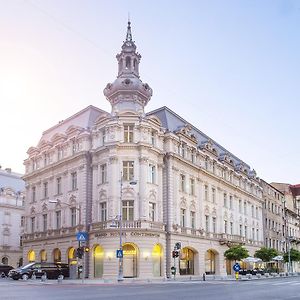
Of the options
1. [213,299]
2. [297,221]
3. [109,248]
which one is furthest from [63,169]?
[297,221]

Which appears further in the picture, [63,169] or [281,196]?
[281,196]

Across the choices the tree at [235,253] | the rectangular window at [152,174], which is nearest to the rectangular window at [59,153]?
the rectangular window at [152,174]

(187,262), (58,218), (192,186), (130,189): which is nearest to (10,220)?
(58,218)

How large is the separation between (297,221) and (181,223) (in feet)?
201

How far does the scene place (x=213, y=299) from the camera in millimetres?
20203

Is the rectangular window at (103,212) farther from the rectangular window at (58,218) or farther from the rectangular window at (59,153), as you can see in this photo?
the rectangular window at (59,153)

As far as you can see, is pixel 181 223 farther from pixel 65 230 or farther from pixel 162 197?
pixel 65 230

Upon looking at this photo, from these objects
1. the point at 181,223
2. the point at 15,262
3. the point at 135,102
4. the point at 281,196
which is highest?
the point at 135,102

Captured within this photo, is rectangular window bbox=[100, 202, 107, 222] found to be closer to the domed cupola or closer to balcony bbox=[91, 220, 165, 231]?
balcony bbox=[91, 220, 165, 231]

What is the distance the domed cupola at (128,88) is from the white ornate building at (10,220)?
37878 mm

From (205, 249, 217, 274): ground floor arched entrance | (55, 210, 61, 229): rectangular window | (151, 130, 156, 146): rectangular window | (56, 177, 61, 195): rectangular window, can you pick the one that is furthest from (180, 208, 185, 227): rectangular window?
(56, 177, 61, 195): rectangular window

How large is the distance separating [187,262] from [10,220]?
134 ft

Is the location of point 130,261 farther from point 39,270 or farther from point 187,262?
point 187,262

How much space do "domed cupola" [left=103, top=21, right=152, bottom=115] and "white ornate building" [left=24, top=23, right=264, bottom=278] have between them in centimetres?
12
